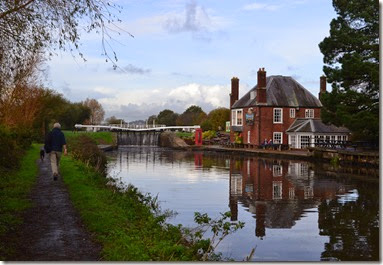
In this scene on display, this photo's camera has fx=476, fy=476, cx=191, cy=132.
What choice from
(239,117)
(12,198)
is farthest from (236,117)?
(12,198)

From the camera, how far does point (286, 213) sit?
16.4m

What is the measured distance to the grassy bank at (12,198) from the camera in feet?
30.3

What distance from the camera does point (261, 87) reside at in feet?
186

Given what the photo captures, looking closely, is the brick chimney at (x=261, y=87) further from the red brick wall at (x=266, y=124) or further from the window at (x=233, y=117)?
the window at (x=233, y=117)

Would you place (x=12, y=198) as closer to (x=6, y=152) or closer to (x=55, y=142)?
(x=55, y=142)

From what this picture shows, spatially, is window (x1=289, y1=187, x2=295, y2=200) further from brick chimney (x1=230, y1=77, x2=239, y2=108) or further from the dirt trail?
brick chimney (x1=230, y1=77, x2=239, y2=108)

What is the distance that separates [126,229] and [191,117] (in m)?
111

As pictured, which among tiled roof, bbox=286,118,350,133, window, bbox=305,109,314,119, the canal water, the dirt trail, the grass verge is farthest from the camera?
window, bbox=305,109,314,119

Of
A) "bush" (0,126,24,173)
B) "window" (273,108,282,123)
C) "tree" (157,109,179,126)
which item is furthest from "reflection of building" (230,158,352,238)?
"tree" (157,109,179,126)

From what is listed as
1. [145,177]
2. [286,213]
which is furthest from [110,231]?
[145,177]

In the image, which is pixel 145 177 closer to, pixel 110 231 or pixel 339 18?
pixel 110 231

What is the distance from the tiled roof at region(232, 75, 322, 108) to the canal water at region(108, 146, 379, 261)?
1070 inches

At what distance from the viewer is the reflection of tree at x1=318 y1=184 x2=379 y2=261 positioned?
11.2 meters

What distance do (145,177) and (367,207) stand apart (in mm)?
13428
